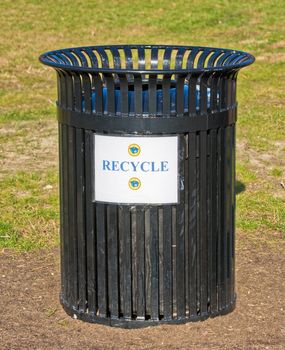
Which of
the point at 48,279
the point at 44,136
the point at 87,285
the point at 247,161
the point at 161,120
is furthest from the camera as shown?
the point at 44,136

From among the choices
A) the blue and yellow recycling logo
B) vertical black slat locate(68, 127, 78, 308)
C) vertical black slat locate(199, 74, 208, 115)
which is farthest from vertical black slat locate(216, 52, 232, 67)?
vertical black slat locate(68, 127, 78, 308)

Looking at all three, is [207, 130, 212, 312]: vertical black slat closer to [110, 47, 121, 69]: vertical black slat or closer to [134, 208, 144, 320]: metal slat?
[134, 208, 144, 320]: metal slat

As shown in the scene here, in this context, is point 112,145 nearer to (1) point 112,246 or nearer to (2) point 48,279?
(1) point 112,246

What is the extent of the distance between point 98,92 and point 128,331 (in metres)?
1.22

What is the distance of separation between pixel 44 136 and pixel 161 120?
474cm

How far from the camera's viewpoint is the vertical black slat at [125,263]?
15.3 feet

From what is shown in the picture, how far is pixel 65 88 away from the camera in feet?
15.6

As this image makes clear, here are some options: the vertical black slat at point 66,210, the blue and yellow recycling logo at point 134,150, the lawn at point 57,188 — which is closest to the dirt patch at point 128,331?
the lawn at point 57,188

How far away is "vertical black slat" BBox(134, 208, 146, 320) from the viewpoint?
4665 mm

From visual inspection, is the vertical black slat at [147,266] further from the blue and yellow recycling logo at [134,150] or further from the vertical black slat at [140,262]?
the blue and yellow recycling logo at [134,150]

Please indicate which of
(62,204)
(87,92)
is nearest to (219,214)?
(62,204)

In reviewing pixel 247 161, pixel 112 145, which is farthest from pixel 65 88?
pixel 247 161

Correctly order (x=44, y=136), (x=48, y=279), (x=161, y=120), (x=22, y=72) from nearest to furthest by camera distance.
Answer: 1. (x=161, y=120)
2. (x=48, y=279)
3. (x=44, y=136)
4. (x=22, y=72)

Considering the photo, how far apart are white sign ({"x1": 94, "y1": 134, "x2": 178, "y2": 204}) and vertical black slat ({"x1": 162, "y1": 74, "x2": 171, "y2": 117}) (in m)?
0.13
